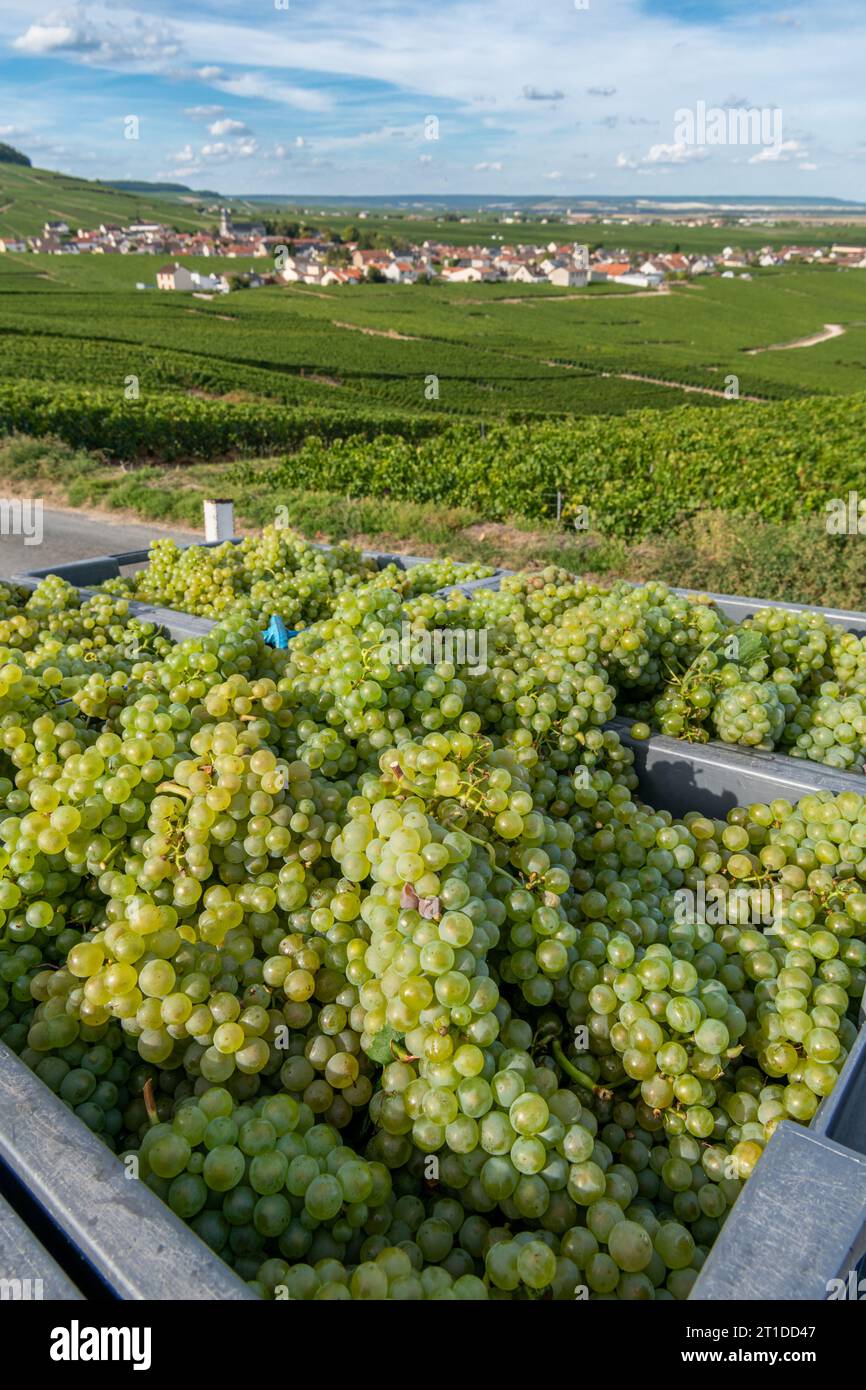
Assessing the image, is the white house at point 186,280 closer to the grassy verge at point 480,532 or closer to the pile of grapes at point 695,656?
the grassy verge at point 480,532

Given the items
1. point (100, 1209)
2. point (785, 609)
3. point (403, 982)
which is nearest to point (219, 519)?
point (785, 609)

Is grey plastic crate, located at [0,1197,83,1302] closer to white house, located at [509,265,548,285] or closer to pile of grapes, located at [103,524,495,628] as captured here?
pile of grapes, located at [103,524,495,628]

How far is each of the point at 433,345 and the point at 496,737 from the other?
176 ft

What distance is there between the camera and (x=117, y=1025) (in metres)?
1.66

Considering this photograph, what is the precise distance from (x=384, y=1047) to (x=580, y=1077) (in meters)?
0.41

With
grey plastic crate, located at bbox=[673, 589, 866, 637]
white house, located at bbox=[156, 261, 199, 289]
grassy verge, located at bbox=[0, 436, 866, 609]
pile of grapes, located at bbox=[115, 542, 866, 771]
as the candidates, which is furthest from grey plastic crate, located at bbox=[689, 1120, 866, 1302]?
white house, located at bbox=[156, 261, 199, 289]

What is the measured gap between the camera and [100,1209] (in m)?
1.15

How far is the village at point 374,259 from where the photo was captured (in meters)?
93.8

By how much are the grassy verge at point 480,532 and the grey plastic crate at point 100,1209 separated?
997 centimetres

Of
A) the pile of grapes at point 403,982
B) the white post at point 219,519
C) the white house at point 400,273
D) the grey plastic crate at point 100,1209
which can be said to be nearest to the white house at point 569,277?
the white house at point 400,273

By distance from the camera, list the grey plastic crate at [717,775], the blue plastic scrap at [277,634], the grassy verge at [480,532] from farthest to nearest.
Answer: the grassy verge at [480,532], the blue plastic scrap at [277,634], the grey plastic crate at [717,775]

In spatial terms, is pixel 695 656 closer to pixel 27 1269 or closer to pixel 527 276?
pixel 27 1269

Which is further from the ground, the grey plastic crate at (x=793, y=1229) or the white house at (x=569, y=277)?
the white house at (x=569, y=277)
